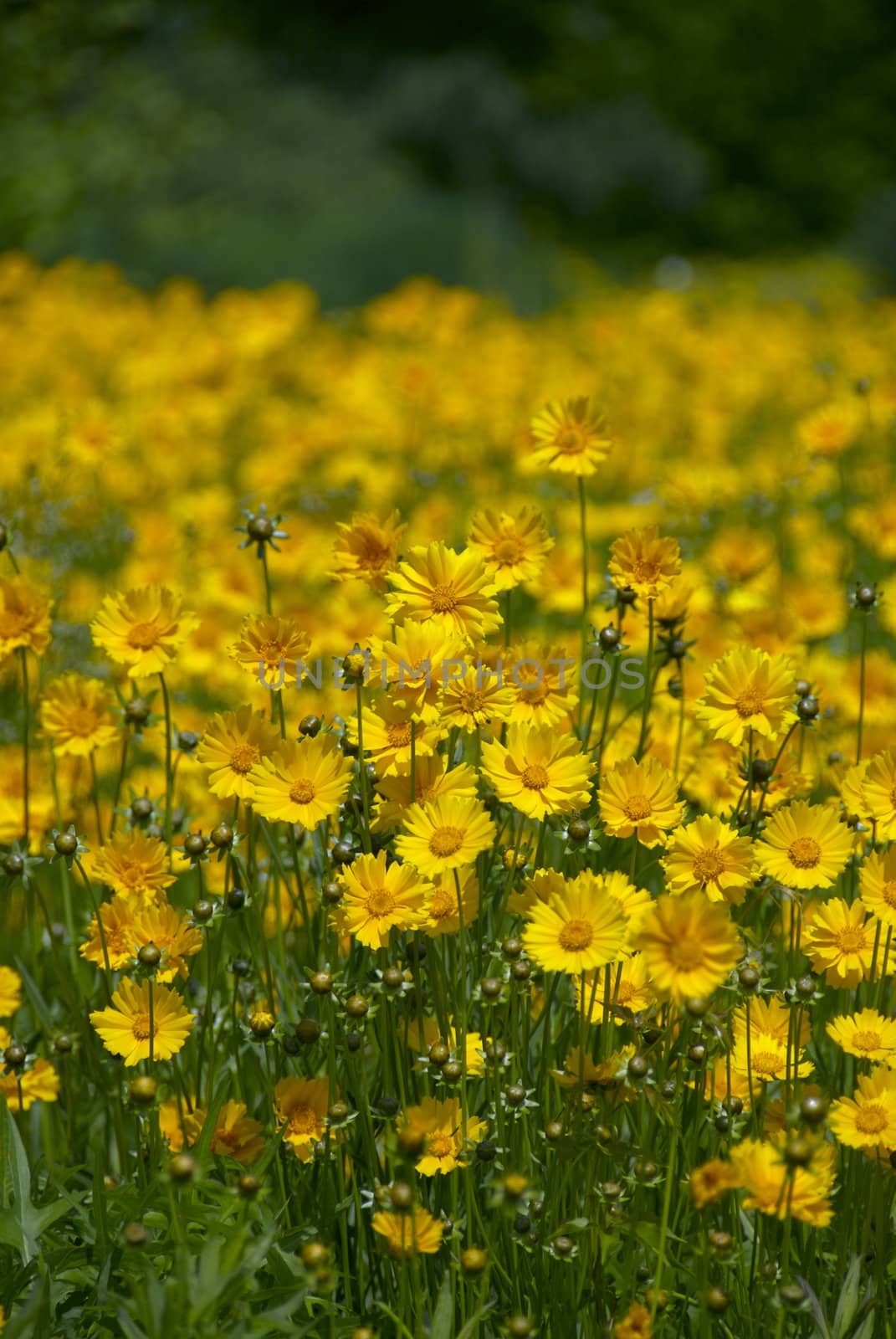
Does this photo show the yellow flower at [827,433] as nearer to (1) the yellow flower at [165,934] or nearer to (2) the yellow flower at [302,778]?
(2) the yellow flower at [302,778]

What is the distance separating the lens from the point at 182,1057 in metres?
1.84

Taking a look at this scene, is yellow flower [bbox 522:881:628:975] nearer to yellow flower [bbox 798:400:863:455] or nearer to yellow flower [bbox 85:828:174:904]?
yellow flower [bbox 85:828:174:904]

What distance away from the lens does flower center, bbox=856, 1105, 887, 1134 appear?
1.37 meters

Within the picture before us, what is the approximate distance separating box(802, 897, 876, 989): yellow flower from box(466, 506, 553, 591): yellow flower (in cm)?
53

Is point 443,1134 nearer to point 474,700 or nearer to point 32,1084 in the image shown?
point 474,700

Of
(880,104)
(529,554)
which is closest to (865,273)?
(880,104)

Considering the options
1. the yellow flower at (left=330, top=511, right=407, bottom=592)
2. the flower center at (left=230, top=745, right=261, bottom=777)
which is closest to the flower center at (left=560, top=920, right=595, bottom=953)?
the flower center at (left=230, top=745, right=261, bottom=777)

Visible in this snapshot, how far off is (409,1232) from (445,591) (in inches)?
26.8

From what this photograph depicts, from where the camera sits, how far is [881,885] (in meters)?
1.49

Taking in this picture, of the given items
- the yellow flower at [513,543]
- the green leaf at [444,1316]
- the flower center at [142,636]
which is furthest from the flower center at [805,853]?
the flower center at [142,636]

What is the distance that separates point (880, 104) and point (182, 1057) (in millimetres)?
14925

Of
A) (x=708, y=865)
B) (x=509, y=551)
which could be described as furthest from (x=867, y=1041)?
(x=509, y=551)

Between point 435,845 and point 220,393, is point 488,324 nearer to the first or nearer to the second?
point 220,393

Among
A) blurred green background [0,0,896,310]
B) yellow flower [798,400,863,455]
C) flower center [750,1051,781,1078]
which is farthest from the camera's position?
blurred green background [0,0,896,310]
